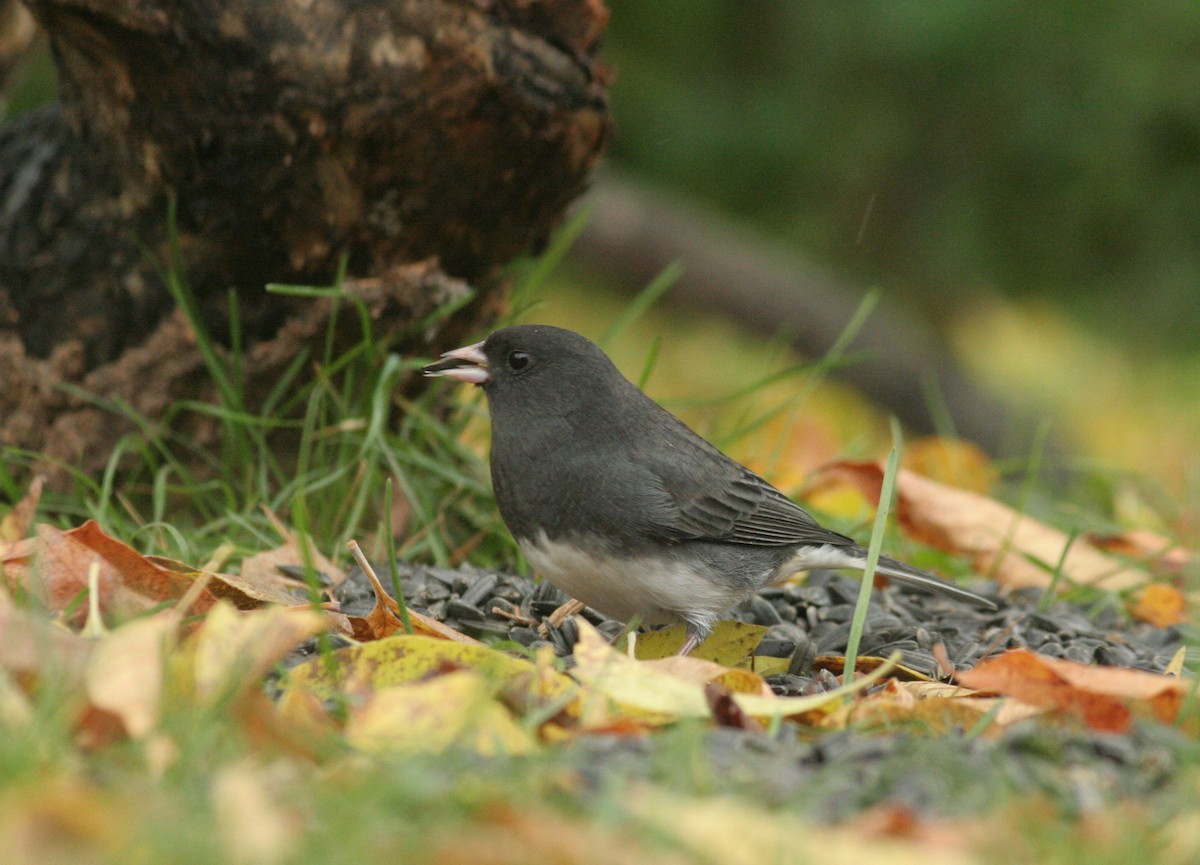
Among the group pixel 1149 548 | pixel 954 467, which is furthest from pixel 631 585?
pixel 954 467

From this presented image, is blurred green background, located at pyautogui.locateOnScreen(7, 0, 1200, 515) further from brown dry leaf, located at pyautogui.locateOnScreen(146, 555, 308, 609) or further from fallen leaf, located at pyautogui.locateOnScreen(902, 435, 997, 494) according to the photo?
brown dry leaf, located at pyautogui.locateOnScreen(146, 555, 308, 609)

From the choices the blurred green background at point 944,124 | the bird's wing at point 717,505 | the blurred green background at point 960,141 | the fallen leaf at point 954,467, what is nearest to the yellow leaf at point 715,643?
the bird's wing at point 717,505

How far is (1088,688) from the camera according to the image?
6.12 feet

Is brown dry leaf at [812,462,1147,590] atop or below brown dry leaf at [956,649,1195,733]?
below

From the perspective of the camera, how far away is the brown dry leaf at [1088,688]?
187 cm

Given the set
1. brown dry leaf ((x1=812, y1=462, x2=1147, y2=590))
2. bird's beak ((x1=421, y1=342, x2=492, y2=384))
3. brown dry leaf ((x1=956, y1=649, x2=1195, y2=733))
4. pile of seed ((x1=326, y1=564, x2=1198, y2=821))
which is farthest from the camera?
brown dry leaf ((x1=812, y1=462, x2=1147, y2=590))

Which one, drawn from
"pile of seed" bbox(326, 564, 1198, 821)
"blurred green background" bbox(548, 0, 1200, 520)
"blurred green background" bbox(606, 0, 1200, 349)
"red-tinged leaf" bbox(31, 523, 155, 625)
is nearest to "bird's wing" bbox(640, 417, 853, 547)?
"pile of seed" bbox(326, 564, 1198, 821)

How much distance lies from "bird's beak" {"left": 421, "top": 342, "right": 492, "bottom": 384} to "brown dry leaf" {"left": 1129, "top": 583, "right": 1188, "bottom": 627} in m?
1.54

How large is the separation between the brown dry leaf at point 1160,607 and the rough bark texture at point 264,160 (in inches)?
61.7

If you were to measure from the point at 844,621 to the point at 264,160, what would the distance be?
1.52 m

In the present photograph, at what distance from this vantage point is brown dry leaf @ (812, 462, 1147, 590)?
326 centimetres

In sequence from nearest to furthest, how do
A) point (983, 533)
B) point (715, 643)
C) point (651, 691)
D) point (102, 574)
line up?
point (651, 691) < point (102, 574) < point (715, 643) < point (983, 533)

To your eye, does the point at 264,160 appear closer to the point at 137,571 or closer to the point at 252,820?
the point at 137,571

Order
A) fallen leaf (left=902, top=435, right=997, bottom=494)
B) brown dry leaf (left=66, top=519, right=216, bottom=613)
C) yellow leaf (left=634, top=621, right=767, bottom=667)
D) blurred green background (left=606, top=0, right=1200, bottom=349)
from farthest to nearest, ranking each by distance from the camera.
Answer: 1. blurred green background (left=606, top=0, right=1200, bottom=349)
2. fallen leaf (left=902, top=435, right=997, bottom=494)
3. yellow leaf (left=634, top=621, right=767, bottom=667)
4. brown dry leaf (left=66, top=519, right=216, bottom=613)
